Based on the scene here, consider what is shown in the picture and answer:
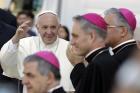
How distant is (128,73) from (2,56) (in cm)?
334

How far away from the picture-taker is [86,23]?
394 cm

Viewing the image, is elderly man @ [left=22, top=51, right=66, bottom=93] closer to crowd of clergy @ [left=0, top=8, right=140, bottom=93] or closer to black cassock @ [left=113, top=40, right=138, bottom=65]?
crowd of clergy @ [left=0, top=8, right=140, bottom=93]

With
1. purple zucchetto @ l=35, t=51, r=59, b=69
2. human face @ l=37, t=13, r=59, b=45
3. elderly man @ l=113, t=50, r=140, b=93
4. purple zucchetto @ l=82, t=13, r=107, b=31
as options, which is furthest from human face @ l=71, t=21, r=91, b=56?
elderly man @ l=113, t=50, r=140, b=93

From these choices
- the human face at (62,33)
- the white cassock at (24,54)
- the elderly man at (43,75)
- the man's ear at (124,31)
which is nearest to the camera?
the elderly man at (43,75)

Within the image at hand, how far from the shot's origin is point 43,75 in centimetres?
307

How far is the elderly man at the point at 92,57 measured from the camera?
3.67 meters

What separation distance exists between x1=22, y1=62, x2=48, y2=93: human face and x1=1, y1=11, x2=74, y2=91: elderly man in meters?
1.69

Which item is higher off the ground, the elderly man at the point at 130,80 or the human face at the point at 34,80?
the elderly man at the point at 130,80

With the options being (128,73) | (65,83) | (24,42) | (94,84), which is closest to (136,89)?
(128,73)

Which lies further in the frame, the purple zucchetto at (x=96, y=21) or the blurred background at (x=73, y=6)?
the blurred background at (x=73, y=6)

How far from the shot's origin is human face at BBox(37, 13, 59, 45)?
5.04 m

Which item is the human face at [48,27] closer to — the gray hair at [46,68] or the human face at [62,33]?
the gray hair at [46,68]

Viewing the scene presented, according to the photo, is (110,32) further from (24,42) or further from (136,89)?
(136,89)

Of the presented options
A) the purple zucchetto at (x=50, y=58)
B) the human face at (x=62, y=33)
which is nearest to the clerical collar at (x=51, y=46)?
the purple zucchetto at (x=50, y=58)
